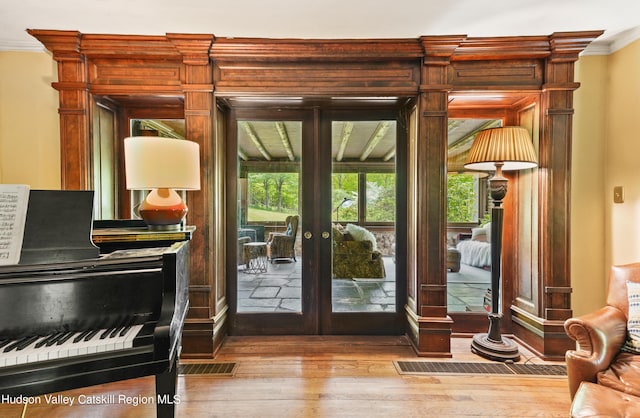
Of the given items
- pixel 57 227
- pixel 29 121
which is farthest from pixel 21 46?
pixel 57 227

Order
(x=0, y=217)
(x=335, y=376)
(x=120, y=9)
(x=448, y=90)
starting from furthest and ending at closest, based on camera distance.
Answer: (x=448, y=90) → (x=335, y=376) → (x=120, y=9) → (x=0, y=217)

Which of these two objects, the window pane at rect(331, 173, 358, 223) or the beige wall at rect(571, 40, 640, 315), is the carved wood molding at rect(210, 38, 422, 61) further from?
the beige wall at rect(571, 40, 640, 315)

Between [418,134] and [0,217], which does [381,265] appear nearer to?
[418,134]

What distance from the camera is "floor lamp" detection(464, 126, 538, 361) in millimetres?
2316

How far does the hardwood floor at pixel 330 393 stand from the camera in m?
1.85

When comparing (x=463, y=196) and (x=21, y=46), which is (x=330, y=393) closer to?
(x=463, y=196)

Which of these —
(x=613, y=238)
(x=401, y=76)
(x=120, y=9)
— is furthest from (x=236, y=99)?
(x=613, y=238)

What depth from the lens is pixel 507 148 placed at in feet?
7.58

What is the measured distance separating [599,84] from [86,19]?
4018 mm

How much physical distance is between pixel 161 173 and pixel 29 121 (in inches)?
62.3

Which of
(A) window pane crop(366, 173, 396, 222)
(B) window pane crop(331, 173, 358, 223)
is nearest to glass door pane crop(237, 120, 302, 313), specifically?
(B) window pane crop(331, 173, 358, 223)

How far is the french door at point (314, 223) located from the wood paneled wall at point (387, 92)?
377mm

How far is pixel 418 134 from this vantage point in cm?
249

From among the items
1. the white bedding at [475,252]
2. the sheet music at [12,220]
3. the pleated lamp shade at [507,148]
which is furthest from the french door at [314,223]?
the sheet music at [12,220]
